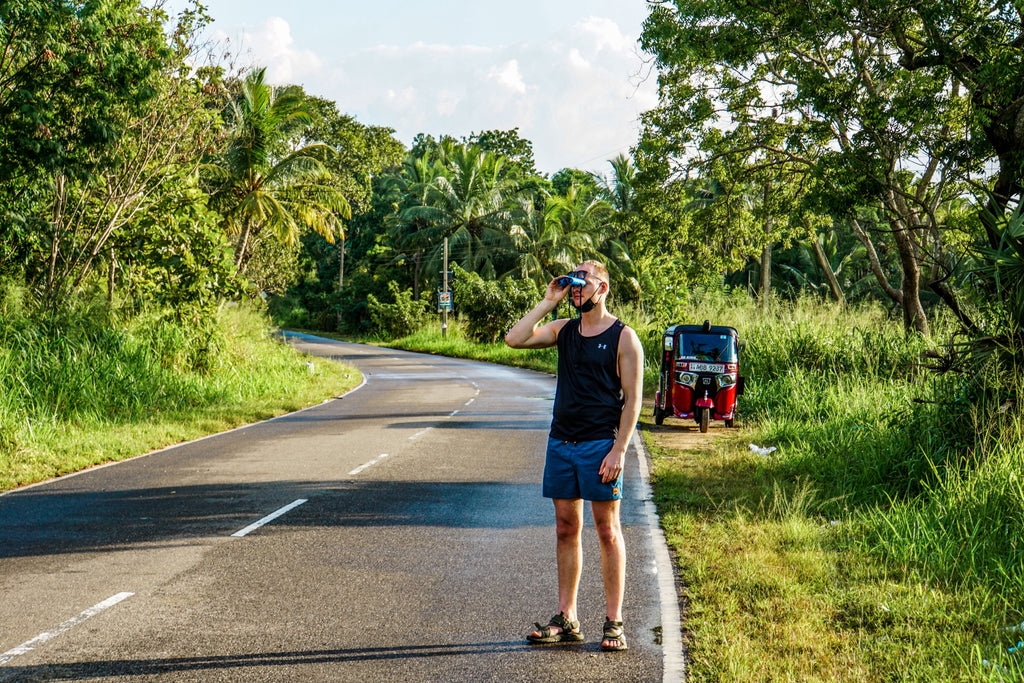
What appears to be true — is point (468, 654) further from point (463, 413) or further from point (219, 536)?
point (463, 413)

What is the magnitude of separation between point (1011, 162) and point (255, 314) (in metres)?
22.3

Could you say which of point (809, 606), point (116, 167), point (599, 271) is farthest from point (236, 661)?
point (116, 167)

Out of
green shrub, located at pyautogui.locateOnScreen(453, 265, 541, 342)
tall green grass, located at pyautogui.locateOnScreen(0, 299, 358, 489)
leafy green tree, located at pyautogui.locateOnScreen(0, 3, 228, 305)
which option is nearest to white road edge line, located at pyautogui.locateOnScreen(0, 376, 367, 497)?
tall green grass, located at pyautogui.locateOnScreen(0, 299, 358, 489)

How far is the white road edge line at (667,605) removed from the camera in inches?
197

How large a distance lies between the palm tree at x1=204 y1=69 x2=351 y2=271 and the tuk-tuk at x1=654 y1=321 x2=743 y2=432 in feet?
65.2

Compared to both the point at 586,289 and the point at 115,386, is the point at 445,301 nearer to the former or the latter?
the point at 115,386

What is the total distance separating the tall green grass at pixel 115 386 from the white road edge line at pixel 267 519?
372cm

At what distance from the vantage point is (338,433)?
52.4ft

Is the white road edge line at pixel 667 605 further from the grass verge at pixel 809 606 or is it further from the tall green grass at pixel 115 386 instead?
the tall green grass at pixel 115 386

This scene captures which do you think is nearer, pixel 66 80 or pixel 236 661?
pixel 236 661

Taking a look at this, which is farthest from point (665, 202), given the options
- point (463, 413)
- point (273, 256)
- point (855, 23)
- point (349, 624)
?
point (273, 256)

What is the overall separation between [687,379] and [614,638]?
1064cm

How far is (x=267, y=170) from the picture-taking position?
111 ft

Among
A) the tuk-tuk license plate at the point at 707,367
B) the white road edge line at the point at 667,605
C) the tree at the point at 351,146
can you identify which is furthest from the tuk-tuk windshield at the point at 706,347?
the tree at the point at 351,146
